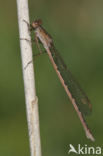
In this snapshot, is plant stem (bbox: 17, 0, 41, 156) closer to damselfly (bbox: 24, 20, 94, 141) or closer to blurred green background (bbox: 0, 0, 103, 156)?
damselfly (bbox: 24, 20, 94, 141)

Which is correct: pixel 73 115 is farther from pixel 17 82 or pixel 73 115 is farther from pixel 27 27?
pixel 27 27

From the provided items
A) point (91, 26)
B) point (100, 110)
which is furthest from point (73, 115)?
point (91, 26)

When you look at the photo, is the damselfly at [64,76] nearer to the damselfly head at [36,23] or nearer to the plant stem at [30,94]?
the damselfly head at [36,23]

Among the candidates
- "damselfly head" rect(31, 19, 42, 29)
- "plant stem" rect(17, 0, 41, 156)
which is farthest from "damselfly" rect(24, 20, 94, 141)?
"plant stem" rect(17, 0, 41, 156)

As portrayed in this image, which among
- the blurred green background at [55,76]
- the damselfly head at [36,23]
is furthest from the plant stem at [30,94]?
the blurred green background at [55,76]

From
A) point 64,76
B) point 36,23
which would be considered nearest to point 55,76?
A: point 64,76

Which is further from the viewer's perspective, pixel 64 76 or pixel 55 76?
pixel 55 76

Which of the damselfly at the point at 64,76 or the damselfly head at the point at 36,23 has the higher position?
the damselfly head at the point at 36,23

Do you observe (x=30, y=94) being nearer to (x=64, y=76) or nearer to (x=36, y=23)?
(x=36, y=23)
